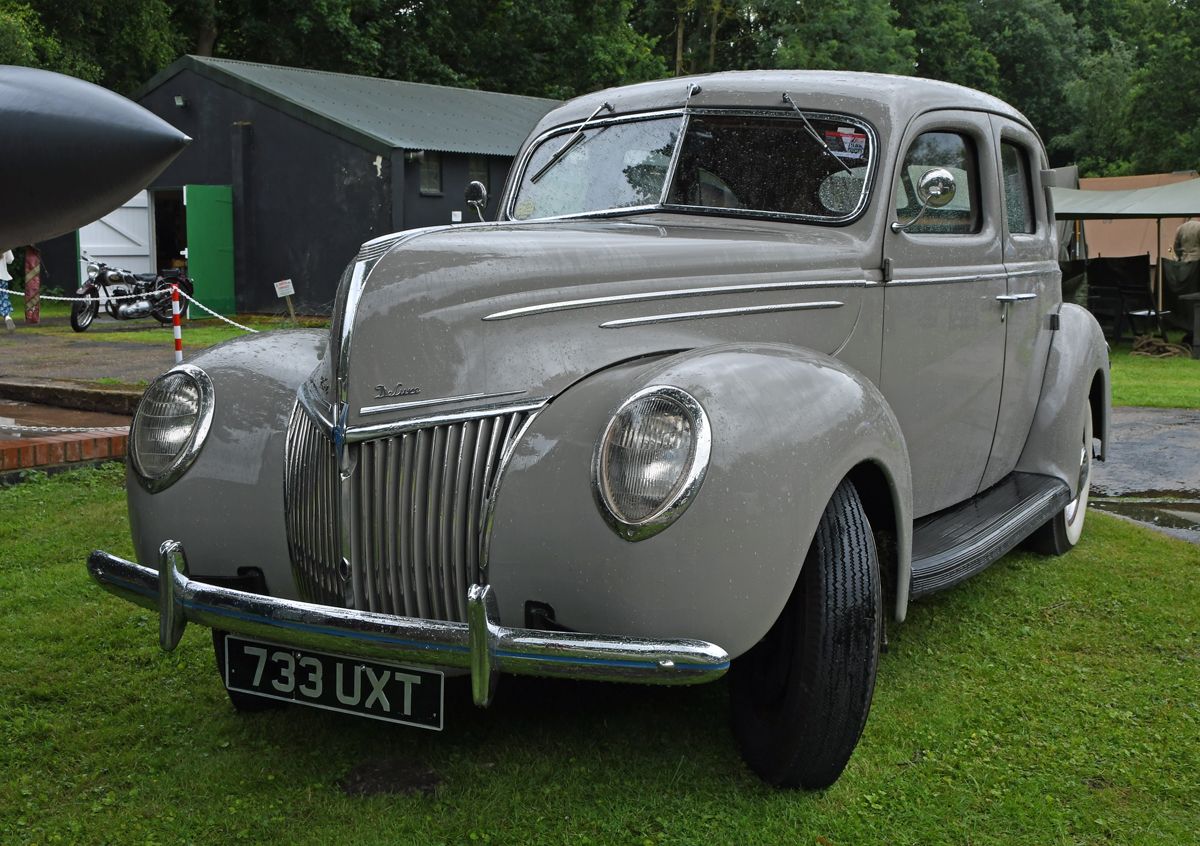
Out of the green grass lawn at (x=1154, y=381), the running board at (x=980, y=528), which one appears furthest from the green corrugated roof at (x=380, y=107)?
the running board at (x=980, y=528)

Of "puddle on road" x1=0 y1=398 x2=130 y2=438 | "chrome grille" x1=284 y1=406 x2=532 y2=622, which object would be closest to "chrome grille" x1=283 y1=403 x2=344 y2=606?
"chrome grille" x1=284 y1=406 x2=532 y2=622

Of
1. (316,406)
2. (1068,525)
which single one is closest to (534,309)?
(316,406)

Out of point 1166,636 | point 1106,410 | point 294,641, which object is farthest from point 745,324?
point 1106,410

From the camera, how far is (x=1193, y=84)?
2592 centimetres

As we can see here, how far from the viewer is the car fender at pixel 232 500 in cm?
308

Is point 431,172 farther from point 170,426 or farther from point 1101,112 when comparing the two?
point 1101,112

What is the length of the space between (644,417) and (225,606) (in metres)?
1.07

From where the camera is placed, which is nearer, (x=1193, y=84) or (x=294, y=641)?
(x=294, y=641)

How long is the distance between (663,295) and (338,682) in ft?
4.20

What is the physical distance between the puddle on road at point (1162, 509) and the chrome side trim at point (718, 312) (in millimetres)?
3041

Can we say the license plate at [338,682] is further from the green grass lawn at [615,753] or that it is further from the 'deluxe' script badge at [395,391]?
the 'deluxe' script badge at [395,391]

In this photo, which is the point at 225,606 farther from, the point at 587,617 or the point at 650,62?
the point at 650,62

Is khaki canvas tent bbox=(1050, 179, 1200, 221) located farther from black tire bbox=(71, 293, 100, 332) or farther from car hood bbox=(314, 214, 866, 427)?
car hood bbox=(314, 214, 866, 427)

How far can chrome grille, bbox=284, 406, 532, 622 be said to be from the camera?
9.06 ft
